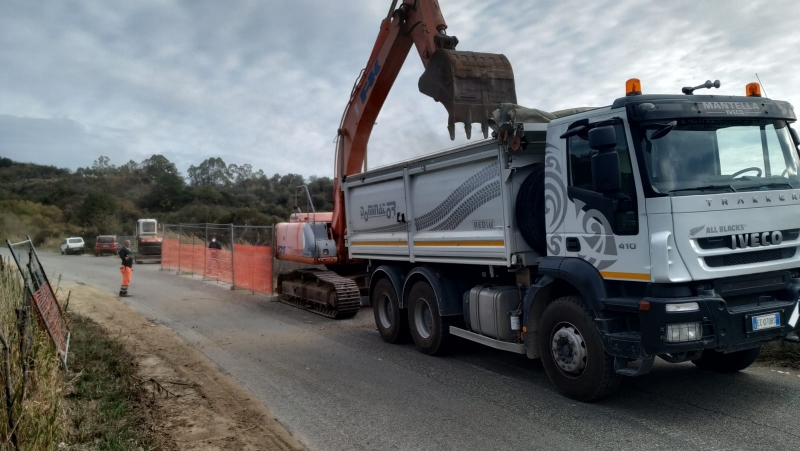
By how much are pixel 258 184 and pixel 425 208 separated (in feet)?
255

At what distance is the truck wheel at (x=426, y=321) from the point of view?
8359 mm

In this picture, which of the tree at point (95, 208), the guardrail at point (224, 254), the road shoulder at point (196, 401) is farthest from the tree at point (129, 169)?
the road shoulder at point (196, 401)

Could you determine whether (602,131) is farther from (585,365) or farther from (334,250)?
(334,250)

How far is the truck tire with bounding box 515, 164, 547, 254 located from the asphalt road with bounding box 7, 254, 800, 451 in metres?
1.63

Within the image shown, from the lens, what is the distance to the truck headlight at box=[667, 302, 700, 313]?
507cm

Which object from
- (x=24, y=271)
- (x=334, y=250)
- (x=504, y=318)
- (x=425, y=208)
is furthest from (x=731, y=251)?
(x=334, y=250)

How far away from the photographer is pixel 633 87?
225 inches

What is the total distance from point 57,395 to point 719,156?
6.22m

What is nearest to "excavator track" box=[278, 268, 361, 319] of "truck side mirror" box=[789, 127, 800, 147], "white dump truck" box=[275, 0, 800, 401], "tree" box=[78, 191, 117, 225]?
"white dump truck" box=[275, 0, 800, 401]

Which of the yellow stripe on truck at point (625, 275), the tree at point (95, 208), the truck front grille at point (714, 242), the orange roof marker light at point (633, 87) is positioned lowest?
the yellow stripe on truck at point (625, 275)

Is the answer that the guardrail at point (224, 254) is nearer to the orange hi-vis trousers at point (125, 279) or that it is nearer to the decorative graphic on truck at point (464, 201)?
the orange hi-vis trousers at point (125, 279)

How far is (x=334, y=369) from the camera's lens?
7.82 metres

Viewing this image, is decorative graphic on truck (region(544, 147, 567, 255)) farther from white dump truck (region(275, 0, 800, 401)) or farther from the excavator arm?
the excavator arm

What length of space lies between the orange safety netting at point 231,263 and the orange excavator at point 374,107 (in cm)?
143
